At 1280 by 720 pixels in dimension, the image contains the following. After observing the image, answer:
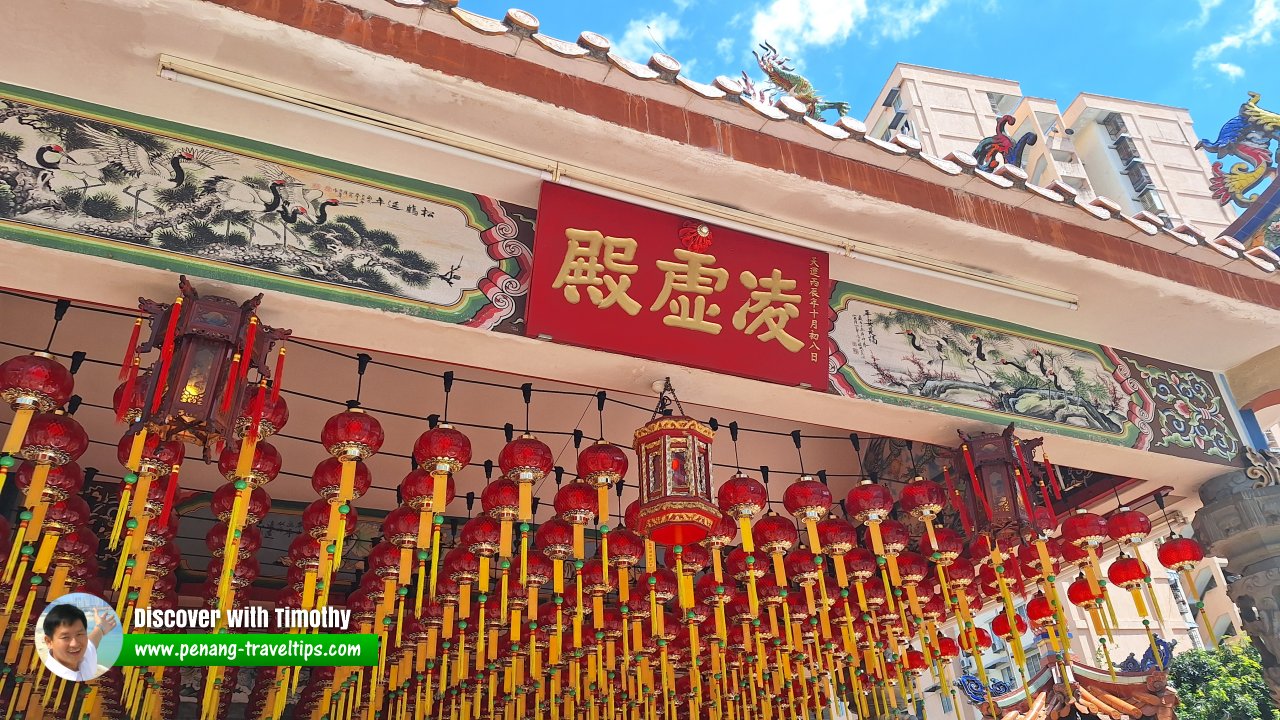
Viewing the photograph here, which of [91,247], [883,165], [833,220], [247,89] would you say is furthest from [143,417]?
[883,165]

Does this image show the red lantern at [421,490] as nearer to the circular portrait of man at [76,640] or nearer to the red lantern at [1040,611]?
the circular portrait of man at [76,640]

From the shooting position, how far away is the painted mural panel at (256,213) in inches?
123

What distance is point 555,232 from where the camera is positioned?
151 inches

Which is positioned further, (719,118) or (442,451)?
(442,451)

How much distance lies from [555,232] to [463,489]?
145 inches

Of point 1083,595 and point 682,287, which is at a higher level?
point 682,287

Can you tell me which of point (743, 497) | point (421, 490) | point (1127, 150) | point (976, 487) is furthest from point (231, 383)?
point (1127, 150)

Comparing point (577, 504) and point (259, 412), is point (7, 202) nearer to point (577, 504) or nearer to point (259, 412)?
point (259, 412)

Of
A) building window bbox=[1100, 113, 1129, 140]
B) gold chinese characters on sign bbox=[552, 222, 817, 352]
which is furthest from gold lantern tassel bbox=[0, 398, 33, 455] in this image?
building window bbox=[1100, 113, 1129, 140]

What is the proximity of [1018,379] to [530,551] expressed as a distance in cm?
317

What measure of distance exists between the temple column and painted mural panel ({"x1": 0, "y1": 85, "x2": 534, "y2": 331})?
444 cm

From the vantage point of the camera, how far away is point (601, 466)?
4.39m

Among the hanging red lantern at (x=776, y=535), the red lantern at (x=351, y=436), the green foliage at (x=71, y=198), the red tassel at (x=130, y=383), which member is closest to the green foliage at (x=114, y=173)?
the green foliage at (x=71, y=198)

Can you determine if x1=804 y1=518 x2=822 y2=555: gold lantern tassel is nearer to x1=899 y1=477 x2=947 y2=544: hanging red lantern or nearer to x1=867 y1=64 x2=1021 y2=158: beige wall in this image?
x1=899 y1=477 x2=947 y2=544: hanging red lantern
